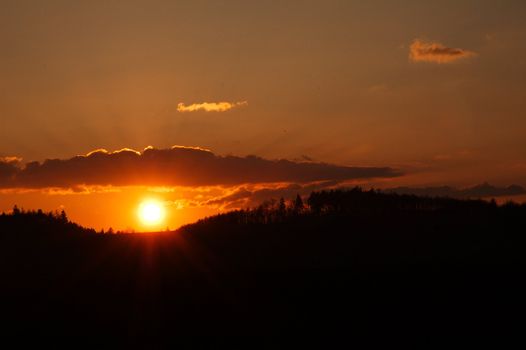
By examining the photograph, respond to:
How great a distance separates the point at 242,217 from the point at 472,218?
3002cm

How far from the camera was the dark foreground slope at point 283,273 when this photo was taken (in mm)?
54000

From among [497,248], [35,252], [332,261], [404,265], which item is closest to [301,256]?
[332,261]

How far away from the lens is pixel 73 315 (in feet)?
185

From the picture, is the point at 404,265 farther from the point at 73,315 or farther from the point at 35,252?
the point at 35,252

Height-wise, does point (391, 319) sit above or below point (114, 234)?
below

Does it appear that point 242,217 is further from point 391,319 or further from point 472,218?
point 391,319

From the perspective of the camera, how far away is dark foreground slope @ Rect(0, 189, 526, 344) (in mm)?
54000

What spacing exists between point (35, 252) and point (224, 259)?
19955 mm

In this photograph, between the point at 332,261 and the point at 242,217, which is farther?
the point at 242,217

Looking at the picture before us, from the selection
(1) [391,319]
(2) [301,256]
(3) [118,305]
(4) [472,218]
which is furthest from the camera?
(4) [472,218]

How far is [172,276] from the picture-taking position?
6812 cm

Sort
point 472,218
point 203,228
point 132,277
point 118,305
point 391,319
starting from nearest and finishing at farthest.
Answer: point 391,319 < point 118,305 < point 132,277 < point 472,218 < point 203,228

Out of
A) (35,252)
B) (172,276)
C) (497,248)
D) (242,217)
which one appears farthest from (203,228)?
(497,248)

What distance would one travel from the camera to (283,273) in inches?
2692
